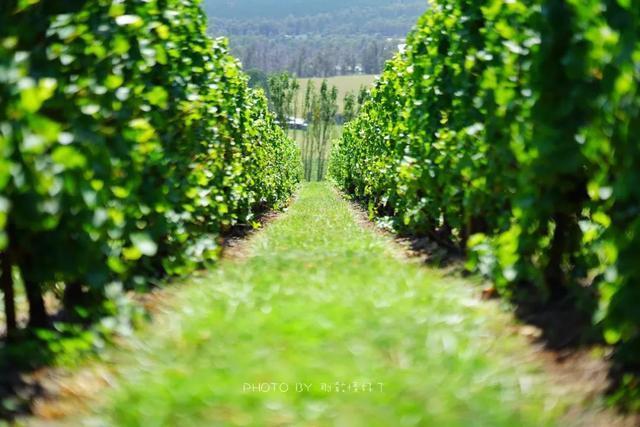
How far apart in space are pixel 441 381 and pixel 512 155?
269 cm

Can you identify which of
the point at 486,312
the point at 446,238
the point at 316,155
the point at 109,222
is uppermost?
the point at 109,222

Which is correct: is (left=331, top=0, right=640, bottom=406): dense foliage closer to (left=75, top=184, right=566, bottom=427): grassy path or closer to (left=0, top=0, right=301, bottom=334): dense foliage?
(left=75, top=184, right=566, bottom=427): grassy path

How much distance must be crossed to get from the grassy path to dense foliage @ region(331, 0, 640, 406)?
2.01ft

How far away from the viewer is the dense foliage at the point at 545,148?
359 centimetres

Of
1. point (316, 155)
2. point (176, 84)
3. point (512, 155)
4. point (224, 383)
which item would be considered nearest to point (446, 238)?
point (512, 155)

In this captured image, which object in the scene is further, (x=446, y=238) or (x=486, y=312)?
(x=446, y=238)

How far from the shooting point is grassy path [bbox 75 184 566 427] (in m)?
3.39

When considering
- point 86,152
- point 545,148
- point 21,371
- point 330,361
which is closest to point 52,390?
point 21,371

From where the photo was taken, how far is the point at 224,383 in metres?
3.71

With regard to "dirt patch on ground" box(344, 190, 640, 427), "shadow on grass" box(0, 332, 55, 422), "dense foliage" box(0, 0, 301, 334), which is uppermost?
"dense foliage" box(0, 0, 301, 334)

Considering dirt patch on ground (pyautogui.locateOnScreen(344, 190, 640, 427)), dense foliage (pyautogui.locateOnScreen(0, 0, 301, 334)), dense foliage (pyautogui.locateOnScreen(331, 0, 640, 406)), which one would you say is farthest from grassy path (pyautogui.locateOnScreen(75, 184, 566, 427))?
dense foliage (pyautogui.locateOnScreen(0, 0, 301, 334))

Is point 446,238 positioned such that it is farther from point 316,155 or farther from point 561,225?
point 316,155

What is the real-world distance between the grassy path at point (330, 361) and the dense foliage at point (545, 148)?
2.01ft

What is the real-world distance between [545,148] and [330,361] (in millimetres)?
2066
